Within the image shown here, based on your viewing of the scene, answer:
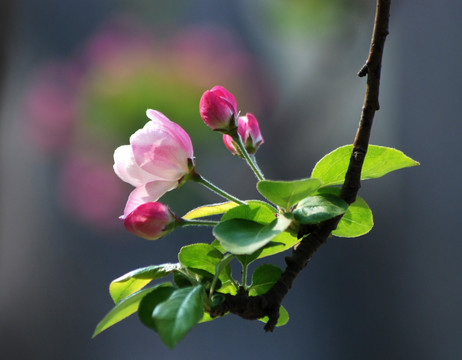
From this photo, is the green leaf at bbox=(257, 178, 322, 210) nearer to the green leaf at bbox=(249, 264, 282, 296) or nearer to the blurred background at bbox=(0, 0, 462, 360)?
the green leaf at bbox=(249, 264, 282, 296)

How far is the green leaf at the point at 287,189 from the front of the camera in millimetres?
270

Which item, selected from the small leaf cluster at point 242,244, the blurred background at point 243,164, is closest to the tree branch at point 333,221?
the small leaf cluster at point 242,244

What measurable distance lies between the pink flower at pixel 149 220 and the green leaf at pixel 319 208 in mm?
71

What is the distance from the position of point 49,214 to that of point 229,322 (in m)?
0.62

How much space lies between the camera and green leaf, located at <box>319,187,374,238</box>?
320 mm

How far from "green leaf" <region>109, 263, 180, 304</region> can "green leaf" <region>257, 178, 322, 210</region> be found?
6cm

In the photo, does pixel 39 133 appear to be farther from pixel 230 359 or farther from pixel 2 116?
pixel 230 359

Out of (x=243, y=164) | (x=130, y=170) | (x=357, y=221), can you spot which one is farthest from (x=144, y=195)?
(x=243, y=164)

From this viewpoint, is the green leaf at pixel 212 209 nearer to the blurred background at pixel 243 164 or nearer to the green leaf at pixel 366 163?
the green leaf at pixel 366 163

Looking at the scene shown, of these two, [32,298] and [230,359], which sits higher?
[32,298]

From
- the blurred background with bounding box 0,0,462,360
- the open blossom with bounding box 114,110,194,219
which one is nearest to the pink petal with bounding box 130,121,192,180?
the open blossom with bounding box 114,110,194,219

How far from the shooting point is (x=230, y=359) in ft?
4.88

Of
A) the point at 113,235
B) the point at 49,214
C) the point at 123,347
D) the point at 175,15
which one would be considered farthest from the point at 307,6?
the point at 123,347

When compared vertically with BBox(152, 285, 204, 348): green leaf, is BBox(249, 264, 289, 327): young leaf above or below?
below
